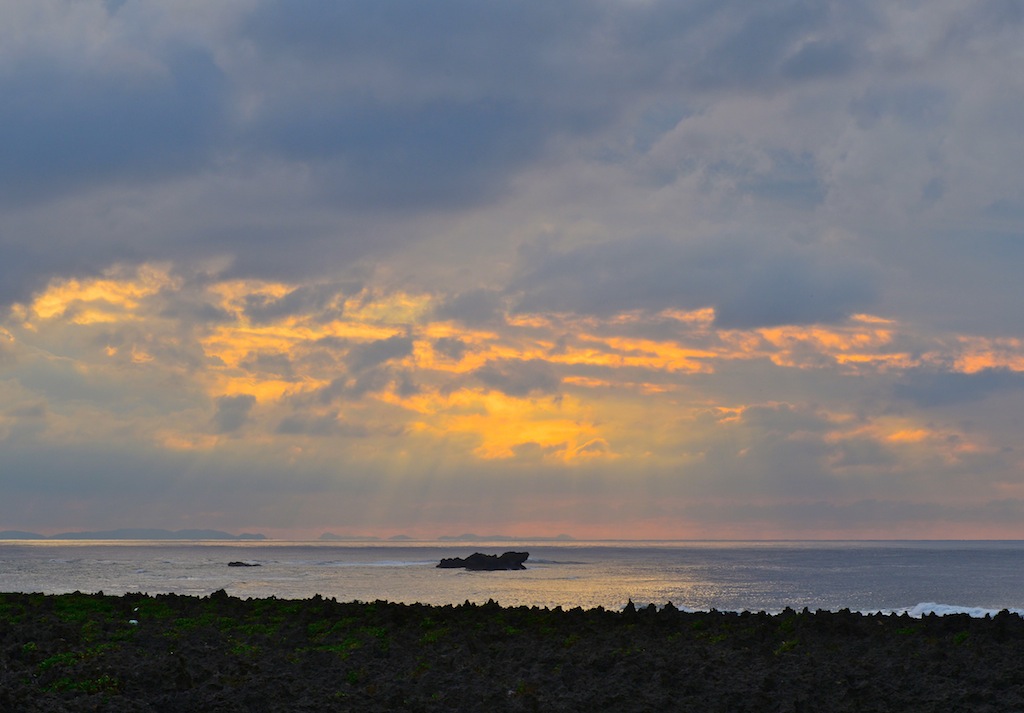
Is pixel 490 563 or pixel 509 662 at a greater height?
pixel 509 662

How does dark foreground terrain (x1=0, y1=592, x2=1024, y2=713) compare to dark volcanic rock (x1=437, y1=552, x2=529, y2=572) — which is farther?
dark volcanic rock (x1=437, y1=552, x2=529, y2=572)

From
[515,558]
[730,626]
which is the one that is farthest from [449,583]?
[730,626]

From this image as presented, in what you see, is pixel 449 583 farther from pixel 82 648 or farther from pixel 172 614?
pixel 82 648

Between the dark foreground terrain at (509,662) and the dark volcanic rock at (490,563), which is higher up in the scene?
the dark foreground terrain at (509,662)

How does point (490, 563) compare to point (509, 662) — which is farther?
point (490, 563)

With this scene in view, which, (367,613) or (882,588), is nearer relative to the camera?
(367,613)

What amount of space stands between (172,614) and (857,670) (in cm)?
2061

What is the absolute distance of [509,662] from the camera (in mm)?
21062

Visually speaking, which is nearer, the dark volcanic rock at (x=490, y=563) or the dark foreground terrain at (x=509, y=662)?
the dark foreground terrain at (x=509, y=662)

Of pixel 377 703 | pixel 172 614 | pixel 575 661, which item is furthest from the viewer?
pixel 172 614

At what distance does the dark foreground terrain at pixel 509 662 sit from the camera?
17547 millimetres

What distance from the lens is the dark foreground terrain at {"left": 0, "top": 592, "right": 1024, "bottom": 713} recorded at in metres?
17.5

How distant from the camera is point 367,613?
27734mm

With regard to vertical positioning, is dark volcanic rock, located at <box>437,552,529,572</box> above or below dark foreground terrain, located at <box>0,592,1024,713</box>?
below
